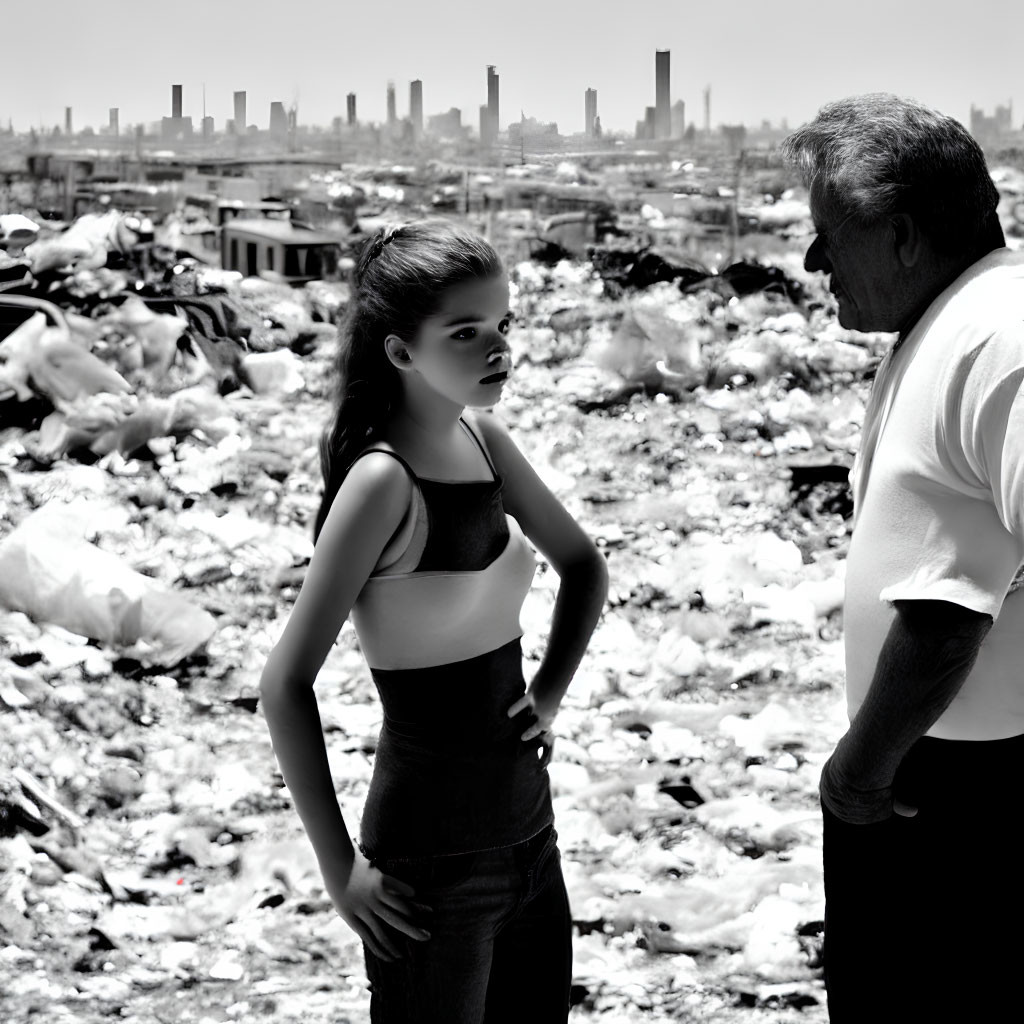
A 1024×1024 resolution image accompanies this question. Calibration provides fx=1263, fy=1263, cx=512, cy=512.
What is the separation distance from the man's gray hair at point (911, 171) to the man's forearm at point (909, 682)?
280mm

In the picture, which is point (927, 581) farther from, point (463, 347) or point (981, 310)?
point (463, 347)

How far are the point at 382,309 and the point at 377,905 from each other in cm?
46

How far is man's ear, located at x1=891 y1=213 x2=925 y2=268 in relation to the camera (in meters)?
0.95

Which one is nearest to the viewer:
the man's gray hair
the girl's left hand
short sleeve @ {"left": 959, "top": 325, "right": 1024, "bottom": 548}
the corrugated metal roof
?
short sleeve @ {"left": 959, "top": 325, "right": 1024, "bottom": 548}

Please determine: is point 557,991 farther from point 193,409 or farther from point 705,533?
point 193,409

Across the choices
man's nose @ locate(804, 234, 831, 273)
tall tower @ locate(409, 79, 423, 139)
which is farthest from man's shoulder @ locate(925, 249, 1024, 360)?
tall tower @ locate(409, 79, 423, 139)

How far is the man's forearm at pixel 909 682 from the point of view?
0.90 meters

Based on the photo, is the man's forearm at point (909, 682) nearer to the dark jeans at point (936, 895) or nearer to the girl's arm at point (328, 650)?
the dark jeans at point (936, 895)

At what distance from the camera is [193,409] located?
12.7 ft

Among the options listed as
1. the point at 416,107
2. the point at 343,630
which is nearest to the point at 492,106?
the point at 416,107

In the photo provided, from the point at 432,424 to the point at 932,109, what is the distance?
46 cm

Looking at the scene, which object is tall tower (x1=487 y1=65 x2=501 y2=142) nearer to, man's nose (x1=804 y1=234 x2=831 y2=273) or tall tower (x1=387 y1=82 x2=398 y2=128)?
tall tower (x1=387 y1=82 x2=398 y2=128)

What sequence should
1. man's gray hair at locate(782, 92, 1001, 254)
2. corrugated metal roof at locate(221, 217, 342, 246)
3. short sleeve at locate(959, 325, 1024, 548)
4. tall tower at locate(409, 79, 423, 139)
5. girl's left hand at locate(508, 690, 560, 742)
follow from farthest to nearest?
tall tower at locate(409, 79, 423, 139) < corrugated metal roof at locate(221, 217, 342, 246) < girl's left hand at locate(508, 690, 560, 742) < man's gray hair at locate(782, 92, 1001, 254) < short sleeve at locate(959, 325, 1024, 548)

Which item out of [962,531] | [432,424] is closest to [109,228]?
[432,424]
